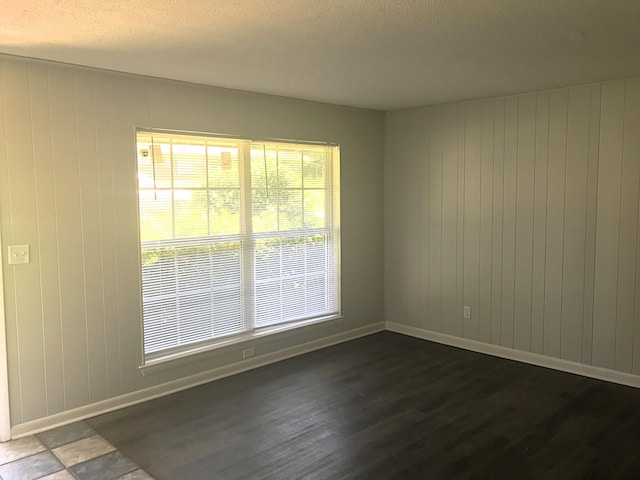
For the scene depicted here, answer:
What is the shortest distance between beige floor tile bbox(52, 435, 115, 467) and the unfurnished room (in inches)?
1.1

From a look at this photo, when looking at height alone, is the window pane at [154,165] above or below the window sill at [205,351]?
above

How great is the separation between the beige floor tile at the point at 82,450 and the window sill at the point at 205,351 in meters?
0.73

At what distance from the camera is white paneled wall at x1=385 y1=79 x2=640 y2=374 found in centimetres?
425

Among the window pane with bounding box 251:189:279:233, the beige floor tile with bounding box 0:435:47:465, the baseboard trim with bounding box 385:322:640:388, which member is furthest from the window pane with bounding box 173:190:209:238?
the baseboard trim with bounding box 385:322:640:388

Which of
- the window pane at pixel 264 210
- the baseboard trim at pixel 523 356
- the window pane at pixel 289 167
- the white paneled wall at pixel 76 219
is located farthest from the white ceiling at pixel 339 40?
the baseboard trim at pixel 523 356

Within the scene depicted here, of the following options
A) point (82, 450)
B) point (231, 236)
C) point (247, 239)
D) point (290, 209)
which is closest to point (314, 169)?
point (290, 209)

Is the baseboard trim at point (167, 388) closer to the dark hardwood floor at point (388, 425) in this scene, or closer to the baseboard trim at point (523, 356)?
the dark hardwood floor at point (388, 425)

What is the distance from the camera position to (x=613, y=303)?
14.1 feet

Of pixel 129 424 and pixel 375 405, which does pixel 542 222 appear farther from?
pixel 129 424

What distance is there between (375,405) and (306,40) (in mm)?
2524

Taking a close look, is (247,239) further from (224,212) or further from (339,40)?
(339,40)

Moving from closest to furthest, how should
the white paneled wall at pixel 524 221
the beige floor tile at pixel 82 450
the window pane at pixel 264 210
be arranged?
1. the beige floor tile at pixel 82 450
2. the white paneled wall at pixel 524 221
3. the window pane at pixel 264 210

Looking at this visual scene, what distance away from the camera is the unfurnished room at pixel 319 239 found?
2.98 metres

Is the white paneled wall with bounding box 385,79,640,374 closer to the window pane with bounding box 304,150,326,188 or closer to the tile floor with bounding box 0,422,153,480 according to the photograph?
the window pane with bounding box 304,150,326,188
